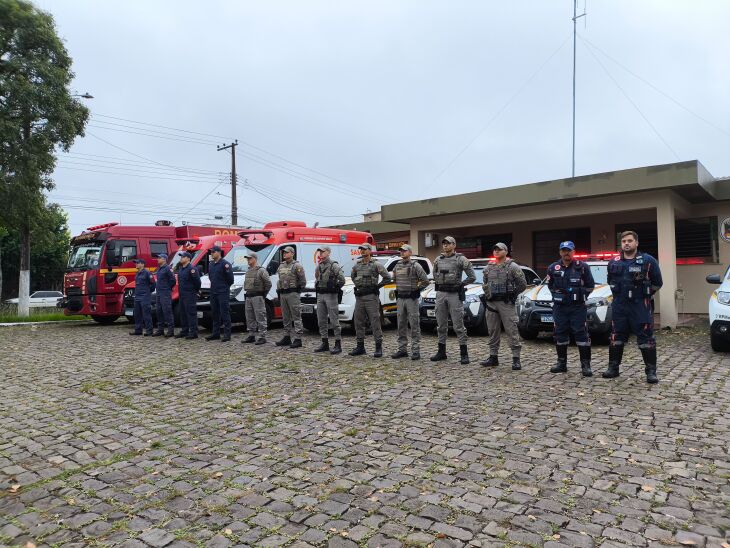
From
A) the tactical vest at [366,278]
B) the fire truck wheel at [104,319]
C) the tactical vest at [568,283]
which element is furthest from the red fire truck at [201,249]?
the tactical vest at [568,283]

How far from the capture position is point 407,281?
8.67 meters

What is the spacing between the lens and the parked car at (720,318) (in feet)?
28.0

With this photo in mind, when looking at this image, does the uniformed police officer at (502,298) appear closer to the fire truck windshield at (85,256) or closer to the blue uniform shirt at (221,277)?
the blue uniform shirt at (221,277)

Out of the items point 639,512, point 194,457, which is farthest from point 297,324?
point 639,512

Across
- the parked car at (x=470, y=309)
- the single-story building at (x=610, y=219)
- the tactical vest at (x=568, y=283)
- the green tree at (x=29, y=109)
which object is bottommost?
the parked car at (x=470, y=309)

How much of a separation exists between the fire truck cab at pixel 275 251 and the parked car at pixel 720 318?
24.4 feet

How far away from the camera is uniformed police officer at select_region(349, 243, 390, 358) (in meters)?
9.01

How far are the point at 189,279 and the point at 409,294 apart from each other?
17.1 feet

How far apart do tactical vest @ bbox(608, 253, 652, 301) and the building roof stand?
6.29m

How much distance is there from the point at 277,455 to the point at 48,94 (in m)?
17.7

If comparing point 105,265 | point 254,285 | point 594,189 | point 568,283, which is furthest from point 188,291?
point 594,189

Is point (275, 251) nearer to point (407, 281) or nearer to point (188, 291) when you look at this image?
point (188, 291)

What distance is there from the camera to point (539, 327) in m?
10.2

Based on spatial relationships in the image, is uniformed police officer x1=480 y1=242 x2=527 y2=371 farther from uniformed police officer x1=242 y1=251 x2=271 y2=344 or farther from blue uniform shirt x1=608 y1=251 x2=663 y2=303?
uniformed police officer x1=242 y1=251 x2=271 y2=344
